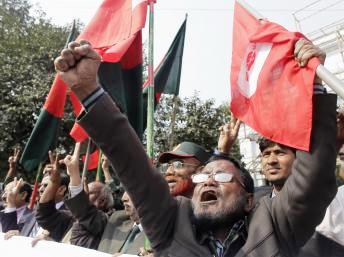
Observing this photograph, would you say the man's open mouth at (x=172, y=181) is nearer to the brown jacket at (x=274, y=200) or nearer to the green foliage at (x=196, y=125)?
the brown jacket at (x=274, y=200)

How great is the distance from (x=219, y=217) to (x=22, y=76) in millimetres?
12056

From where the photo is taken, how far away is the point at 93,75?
6.23ft

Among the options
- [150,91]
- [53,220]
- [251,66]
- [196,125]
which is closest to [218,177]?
[251,66]

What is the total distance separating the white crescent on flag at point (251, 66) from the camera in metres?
2.63

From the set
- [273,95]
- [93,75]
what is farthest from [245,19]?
[93,75]

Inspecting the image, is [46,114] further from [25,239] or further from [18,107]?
[18,107]

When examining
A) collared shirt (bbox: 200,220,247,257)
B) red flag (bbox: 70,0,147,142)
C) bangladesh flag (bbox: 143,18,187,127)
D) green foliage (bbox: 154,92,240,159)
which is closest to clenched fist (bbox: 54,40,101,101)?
collared shirt (bbox: 200,220,247,257)

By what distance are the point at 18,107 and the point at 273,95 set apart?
1121cm

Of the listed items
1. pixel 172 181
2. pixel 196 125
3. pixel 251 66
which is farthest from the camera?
pixel 196 125

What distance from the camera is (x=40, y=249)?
9.36 ft

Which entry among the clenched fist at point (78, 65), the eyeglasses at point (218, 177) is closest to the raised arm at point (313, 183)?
the eyeglasses at point (218, 177)

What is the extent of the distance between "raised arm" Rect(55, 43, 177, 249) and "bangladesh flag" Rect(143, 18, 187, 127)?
133 inches

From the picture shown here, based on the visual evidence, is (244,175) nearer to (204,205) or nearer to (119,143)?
(204,205)

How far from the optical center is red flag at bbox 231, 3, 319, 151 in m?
2.10
